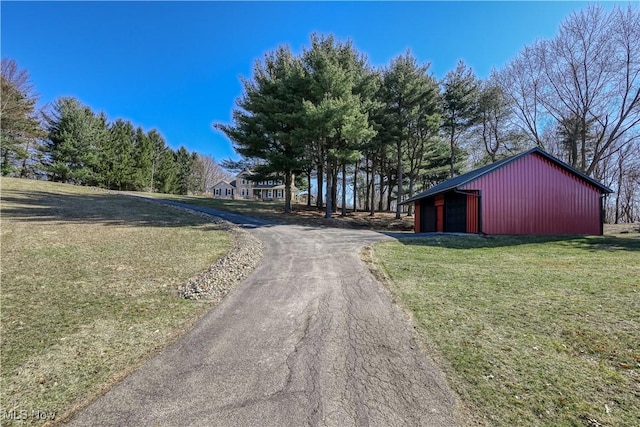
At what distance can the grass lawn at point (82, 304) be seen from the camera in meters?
2.87

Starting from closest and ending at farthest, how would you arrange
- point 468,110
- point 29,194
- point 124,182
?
1. point 29,194
2. point 468,110
3. point 124,182

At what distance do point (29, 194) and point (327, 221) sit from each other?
1907 centimetres

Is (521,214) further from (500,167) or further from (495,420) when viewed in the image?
(495,420)

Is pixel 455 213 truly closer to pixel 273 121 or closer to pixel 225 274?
pixel 273 121

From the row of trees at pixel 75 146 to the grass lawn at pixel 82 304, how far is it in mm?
22081

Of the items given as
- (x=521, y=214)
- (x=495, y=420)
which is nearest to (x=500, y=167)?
(x=521, y=214)

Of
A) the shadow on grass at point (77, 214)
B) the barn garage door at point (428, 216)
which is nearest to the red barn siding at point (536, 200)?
the barn garage door at point (428, 216)

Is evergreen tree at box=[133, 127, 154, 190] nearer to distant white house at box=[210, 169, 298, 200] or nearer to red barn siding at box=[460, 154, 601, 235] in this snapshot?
distant white house at box=[210, 169, 298, 200]

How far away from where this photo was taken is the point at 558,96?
74.3 feet

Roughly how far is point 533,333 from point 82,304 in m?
6.63

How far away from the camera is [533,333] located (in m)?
3.71

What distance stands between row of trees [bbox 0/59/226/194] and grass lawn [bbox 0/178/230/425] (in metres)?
22.1

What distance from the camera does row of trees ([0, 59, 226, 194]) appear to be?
2556cm

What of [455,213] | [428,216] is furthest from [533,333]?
[428,216]
